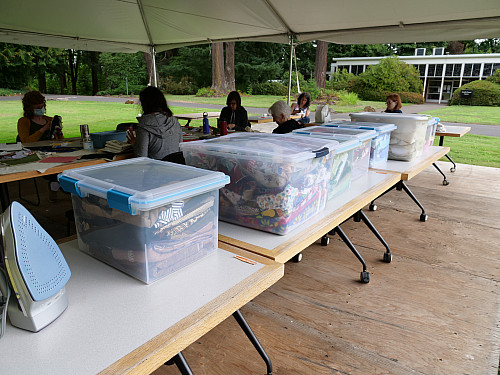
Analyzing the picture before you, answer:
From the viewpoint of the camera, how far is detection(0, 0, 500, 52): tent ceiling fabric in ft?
13.2

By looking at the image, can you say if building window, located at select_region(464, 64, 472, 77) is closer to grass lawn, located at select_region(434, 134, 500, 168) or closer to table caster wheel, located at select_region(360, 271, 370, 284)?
grass lawn, located at select_region(434, 134, 500, 168)

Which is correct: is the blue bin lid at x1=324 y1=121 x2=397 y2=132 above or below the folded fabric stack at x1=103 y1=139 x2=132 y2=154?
above

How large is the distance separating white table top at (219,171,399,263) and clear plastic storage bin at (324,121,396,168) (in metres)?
0.62

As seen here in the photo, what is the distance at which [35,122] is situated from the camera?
3.74m

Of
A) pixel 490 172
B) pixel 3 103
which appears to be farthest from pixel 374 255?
pixel 3 103

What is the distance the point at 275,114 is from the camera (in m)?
3.12

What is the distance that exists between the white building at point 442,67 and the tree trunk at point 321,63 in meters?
5.50

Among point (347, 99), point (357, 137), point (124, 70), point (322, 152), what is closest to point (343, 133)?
point (357, 137)

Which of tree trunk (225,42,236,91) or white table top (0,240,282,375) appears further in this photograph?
tree trunk (225,42,236,91)

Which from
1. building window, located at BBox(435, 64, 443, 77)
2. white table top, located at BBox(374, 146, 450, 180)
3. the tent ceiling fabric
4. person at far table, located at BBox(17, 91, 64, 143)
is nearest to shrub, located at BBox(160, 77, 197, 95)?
building window, located at BBox(435, 64, 443, 77)

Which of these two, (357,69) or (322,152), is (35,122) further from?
(357,69)

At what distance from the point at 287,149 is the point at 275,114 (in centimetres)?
171

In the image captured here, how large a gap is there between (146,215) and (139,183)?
151mm

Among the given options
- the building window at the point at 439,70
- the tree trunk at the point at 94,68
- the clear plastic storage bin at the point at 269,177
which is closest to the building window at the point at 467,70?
the building window at the point at 439,70
